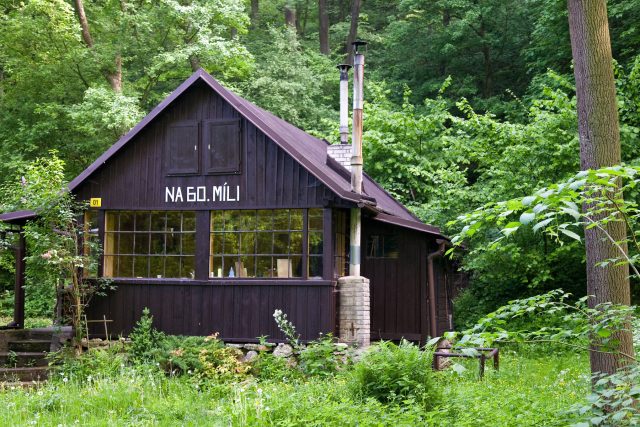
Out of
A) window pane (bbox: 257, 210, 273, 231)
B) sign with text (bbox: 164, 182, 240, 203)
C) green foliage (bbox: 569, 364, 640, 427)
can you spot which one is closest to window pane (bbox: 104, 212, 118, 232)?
sign with text (bbox: 164, 182, 240, 203)

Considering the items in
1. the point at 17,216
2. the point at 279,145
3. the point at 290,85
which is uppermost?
the point at 290,85

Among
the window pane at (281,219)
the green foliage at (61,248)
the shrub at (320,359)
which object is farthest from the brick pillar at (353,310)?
the green foliage at (61,248)

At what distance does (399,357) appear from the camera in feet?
29.8

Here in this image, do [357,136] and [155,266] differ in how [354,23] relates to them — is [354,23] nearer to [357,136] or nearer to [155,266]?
[357,136]

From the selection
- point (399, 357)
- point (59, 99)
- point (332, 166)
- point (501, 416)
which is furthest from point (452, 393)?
point (59, 99)

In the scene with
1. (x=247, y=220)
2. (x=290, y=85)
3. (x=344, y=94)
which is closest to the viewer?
(x=247, y=220)

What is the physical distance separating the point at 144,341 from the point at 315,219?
3.68 meters

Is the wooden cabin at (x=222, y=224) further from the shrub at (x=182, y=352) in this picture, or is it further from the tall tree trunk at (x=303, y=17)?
the tall tree trunk at (x=303, y=17)

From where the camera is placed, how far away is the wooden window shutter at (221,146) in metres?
14.3

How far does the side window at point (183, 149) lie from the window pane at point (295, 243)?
7.61ft

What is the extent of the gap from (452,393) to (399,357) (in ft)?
2.57

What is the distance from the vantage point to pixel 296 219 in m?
13.9

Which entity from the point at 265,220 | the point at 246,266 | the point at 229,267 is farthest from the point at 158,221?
the point at 265,220

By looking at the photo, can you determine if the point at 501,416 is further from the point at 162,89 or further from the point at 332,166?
the point at 162,89
